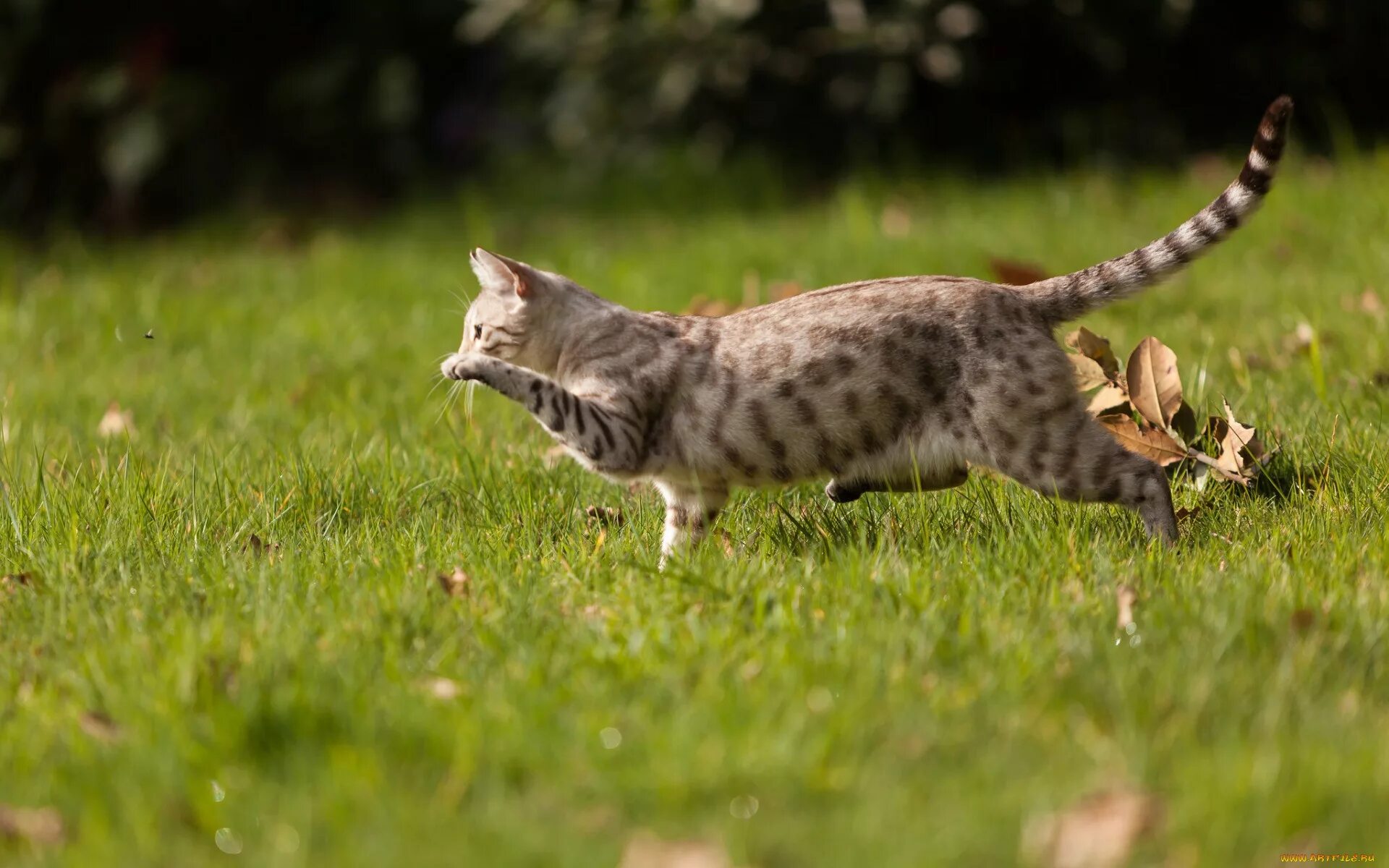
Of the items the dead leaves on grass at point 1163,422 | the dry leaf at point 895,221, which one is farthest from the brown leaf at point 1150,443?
the dry leaf at point 895,221

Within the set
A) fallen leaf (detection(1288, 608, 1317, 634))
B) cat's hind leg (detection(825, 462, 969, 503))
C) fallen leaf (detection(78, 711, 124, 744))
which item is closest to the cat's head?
cat's hind leg (detection(825, 462, 969, 503))

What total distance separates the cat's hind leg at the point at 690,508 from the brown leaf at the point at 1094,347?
1.22 metres

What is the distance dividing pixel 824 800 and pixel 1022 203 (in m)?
6.67

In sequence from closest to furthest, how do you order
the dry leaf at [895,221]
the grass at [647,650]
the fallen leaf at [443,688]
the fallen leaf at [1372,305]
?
the grass at [647,650] < the fallen leaf at [443,688] < the fallen leaf at [1372,305] < the dry leaf at [895,221]

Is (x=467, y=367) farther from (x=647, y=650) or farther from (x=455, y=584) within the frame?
(x=647, y=650)

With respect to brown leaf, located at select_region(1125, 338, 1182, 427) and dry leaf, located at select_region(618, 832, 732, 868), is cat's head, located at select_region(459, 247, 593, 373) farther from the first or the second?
dry leaf, located at select_region(618, 832, 732, 868)

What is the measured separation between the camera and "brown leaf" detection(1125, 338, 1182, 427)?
4.43m

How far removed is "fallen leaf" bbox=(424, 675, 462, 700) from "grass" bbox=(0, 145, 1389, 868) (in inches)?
0.6

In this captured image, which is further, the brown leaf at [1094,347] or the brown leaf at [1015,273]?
the brown leaf at [1015,273]

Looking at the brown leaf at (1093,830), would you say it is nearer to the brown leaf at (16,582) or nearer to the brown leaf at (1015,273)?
the brown leaf at (16,582)

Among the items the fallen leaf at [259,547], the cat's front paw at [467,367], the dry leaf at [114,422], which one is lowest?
the dry leaf at [114,422]

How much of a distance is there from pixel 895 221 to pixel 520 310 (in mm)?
4584

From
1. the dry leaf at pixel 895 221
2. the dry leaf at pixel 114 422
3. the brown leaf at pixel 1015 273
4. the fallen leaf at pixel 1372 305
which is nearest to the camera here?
the dry leaf at pixel 114 422

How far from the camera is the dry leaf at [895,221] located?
328 inches
